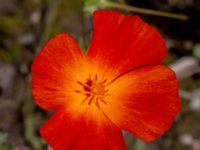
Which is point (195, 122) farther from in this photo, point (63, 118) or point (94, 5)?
point (63, 118)

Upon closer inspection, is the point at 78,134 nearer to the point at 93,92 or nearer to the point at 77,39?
the point at 93,92

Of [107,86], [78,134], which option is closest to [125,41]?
[107,86]

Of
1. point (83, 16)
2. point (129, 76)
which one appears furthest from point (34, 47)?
point (129, 76)

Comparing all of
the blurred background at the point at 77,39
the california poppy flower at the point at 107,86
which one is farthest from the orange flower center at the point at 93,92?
the blurred background at the point at 77,39

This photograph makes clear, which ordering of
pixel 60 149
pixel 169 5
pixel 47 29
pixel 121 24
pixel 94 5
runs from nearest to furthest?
pixel 60 149, pixel 121 24, pixel 94 5, pixel 47 29, pixel 169 5

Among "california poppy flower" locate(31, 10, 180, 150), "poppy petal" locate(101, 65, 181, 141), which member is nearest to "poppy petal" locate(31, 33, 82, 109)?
"california poppy flower" locate(31, 10, 180, 150)

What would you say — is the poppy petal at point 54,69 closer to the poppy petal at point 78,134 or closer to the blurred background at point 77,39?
the poppy petal at point 78,134

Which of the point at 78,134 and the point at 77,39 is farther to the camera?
the point at 77,39
